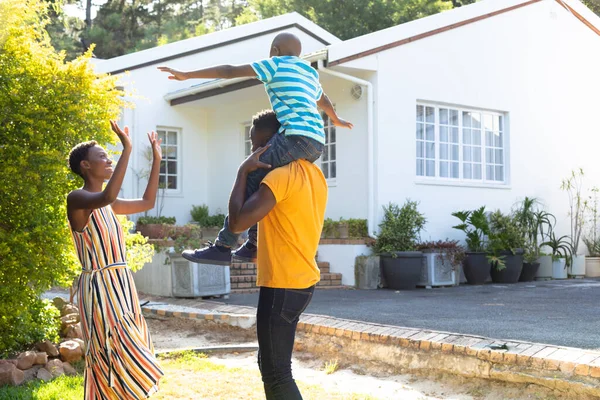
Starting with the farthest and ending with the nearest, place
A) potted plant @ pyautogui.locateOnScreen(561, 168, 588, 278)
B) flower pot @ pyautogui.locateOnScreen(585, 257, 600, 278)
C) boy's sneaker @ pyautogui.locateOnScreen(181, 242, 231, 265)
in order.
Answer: potted plant @ pyautogui.locateOnScreen(561, 168, 588, 278) → flower pot @ pyautogui.locateOnScreen(585, 257, 600, 278) → boy's sneaker @ pyautogui.locateOnScreen(181, 242, 231, 265)

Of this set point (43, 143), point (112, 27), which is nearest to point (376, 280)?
point (43, 143)

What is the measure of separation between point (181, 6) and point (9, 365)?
2710 centimetres

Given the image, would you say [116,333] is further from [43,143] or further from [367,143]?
[367,143]

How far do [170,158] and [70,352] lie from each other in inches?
351

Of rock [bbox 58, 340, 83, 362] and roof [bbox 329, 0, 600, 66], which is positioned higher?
roof [bbox 329, 0, 600, 66]

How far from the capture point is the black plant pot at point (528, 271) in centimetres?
1225

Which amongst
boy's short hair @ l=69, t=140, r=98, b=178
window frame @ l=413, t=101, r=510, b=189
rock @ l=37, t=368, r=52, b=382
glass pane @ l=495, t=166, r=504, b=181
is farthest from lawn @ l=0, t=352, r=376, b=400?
glass pane @ l=495, t=166, r=504, b=181

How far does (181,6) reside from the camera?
99.2ft

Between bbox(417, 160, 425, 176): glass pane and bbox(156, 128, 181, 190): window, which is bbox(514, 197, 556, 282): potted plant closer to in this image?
bbox(417, 160, 425, 176): glass pane

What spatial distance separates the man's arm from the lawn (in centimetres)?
210

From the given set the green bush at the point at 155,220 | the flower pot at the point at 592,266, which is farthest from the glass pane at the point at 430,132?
the green bush at the point at 155,220

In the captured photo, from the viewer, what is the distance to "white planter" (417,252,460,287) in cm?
1095

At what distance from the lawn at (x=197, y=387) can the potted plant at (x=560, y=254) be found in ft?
28.7

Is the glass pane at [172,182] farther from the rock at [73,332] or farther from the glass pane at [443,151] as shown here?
the rock at [73,332]
